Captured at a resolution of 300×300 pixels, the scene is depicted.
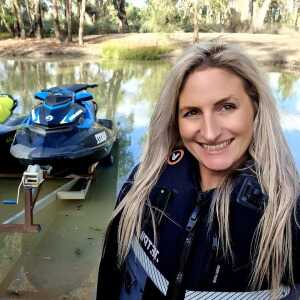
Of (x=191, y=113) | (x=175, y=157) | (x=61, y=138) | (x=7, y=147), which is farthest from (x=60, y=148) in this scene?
(x=191, y=113)

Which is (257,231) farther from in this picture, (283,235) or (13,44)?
(13,44)

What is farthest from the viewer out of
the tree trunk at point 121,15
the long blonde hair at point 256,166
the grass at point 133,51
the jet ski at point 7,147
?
the tree trunk at point 121,15

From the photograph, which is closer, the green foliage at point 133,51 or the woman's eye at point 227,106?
the woman's eye at point 227,106

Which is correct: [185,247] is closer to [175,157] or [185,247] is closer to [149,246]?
[149,246]

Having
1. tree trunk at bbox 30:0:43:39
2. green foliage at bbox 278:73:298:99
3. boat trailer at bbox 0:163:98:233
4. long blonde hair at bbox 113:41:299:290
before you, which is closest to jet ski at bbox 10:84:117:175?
boat trailer at bbox 0:163:98:233

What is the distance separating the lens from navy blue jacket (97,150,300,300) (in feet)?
4.07

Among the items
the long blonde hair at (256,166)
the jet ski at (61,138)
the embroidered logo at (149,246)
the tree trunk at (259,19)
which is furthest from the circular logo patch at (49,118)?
the tree trunk at (259,19)

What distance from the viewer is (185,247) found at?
1.27 meters

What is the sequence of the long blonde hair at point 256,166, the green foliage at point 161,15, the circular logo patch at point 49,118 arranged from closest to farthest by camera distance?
the long blonde hair at point 256,166, the circular logo patch at point 49,118, the green foliage at point 161,15

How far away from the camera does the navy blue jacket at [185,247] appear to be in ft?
4.07

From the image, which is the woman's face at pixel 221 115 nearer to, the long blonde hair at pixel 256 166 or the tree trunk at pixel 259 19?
the long blonde hair at pixel 256 166

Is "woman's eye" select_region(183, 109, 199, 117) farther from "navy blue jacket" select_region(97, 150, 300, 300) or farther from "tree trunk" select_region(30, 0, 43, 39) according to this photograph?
"tree trunk" select_region(30, 0, 43, 39)

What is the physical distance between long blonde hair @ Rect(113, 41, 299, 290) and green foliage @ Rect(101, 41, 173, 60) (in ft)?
58.4

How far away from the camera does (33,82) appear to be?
1223 cm
